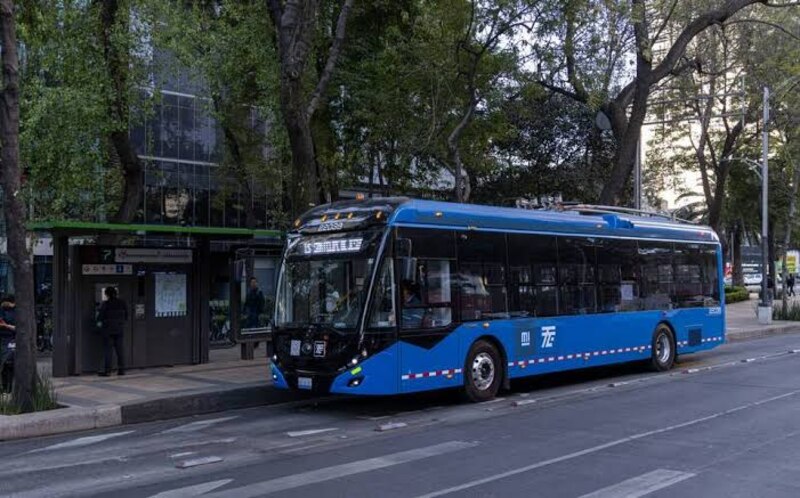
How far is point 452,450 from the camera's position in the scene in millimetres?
8930

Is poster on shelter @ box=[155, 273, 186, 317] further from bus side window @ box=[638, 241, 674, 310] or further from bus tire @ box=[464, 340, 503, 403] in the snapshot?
bus side window @ box=[638, 241, 674, 310]

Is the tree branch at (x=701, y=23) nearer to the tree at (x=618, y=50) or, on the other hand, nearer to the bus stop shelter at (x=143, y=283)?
the tree at (x=618, y=50)

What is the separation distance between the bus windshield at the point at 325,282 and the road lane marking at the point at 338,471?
281cm

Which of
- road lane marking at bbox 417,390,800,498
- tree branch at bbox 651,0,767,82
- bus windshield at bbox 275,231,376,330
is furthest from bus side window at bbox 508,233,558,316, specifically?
tree branch at bbox 651,0,767,82

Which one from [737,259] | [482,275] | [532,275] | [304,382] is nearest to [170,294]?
[304,382]

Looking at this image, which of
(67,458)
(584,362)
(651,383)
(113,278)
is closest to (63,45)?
(113,278)

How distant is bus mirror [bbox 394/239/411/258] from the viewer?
11438 mm

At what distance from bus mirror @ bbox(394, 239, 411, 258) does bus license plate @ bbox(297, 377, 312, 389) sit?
235 centimetres

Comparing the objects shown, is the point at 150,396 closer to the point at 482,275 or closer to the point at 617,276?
the point at 482,275

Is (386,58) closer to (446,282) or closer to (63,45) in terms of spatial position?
(63,45)

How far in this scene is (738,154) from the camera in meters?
37.0

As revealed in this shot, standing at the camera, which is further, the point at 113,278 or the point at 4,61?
the point at 113,278

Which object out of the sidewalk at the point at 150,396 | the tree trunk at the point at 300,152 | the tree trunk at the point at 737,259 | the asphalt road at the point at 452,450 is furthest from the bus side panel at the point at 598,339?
the tree trunk at the point at 737,259

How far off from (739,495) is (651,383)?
831cm
